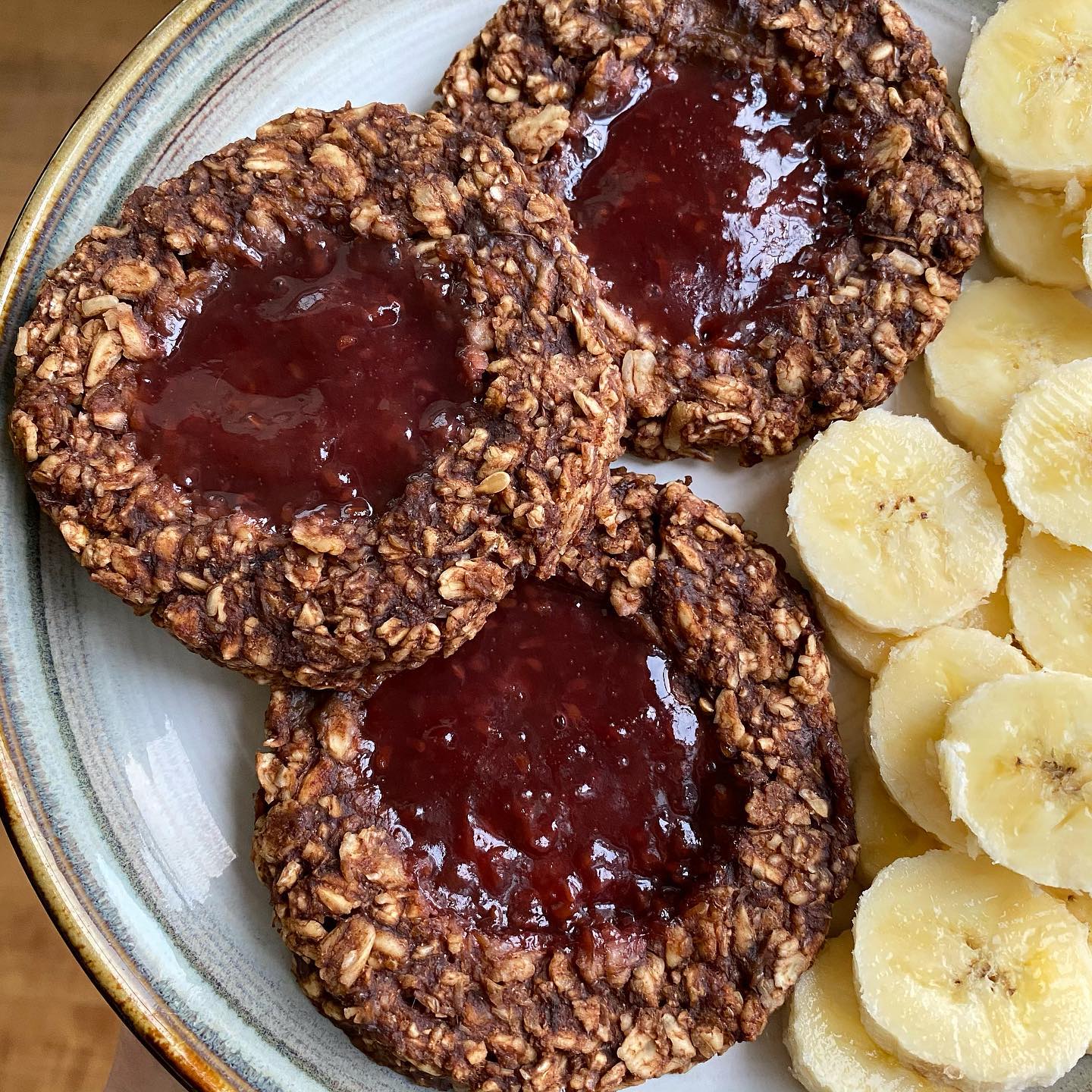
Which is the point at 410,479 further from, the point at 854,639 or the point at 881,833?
the point at 881,833

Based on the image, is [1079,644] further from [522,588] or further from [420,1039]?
[420,1039]

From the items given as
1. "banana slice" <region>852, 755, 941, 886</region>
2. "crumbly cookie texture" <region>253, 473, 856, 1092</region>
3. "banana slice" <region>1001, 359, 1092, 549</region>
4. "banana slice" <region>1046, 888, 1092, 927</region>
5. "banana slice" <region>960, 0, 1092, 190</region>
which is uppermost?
"banana slice" <region>960, 0, 1092, 190</region>

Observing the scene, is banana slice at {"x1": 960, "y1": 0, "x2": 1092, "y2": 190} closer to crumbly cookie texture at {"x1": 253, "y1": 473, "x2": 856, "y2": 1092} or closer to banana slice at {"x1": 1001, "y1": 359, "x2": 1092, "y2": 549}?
banana slice at {"x1": 1001, "y1": 359, "x2": 1092, "y2": 549}

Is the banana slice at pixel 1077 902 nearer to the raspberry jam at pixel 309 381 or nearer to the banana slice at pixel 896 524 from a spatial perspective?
the banana slice at pixel 896 524

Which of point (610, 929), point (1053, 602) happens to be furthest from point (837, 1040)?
point (1053, 602)

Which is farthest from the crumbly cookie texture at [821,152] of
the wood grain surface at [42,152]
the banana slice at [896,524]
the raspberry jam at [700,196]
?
the wood grain surface at [42,152]

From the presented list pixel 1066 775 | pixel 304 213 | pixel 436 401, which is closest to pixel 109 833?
pixel 436 401

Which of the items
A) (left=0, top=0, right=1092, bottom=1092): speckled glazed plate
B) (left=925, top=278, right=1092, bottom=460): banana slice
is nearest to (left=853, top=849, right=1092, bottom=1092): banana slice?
(left=0, top=0, right=1092, bottom=1092): speckled glazed plate
